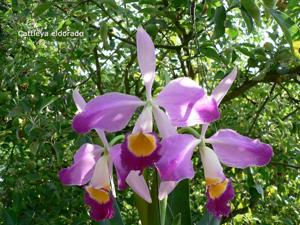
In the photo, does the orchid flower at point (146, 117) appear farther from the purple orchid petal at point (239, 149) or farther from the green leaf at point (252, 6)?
the green leaf at point (252, 6)

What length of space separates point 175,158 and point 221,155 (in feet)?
0.51

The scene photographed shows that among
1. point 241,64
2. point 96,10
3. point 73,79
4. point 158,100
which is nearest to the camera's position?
point 158,100

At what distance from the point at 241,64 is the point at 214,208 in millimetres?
1919

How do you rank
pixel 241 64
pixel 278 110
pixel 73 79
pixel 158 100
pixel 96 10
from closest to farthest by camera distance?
pixel 158 100 → pixel 96 10 → pixel 73 79 → pixel 278 110 → pixel 241 64

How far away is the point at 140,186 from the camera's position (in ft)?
3.75

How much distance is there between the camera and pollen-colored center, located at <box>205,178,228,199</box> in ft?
3.56

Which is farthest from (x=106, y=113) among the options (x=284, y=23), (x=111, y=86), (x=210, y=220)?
(x=111, y=86)

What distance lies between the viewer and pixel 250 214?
2.46 m

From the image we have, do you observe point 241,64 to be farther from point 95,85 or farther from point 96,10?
point 96,10

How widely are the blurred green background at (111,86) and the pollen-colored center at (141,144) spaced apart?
0.55m

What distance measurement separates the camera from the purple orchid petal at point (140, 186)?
1.14m

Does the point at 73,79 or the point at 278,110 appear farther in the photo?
the point at 278,110

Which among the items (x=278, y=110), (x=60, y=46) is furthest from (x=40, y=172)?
(x=278, y=110)

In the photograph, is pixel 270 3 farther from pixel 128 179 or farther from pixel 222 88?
pixel 128 179
